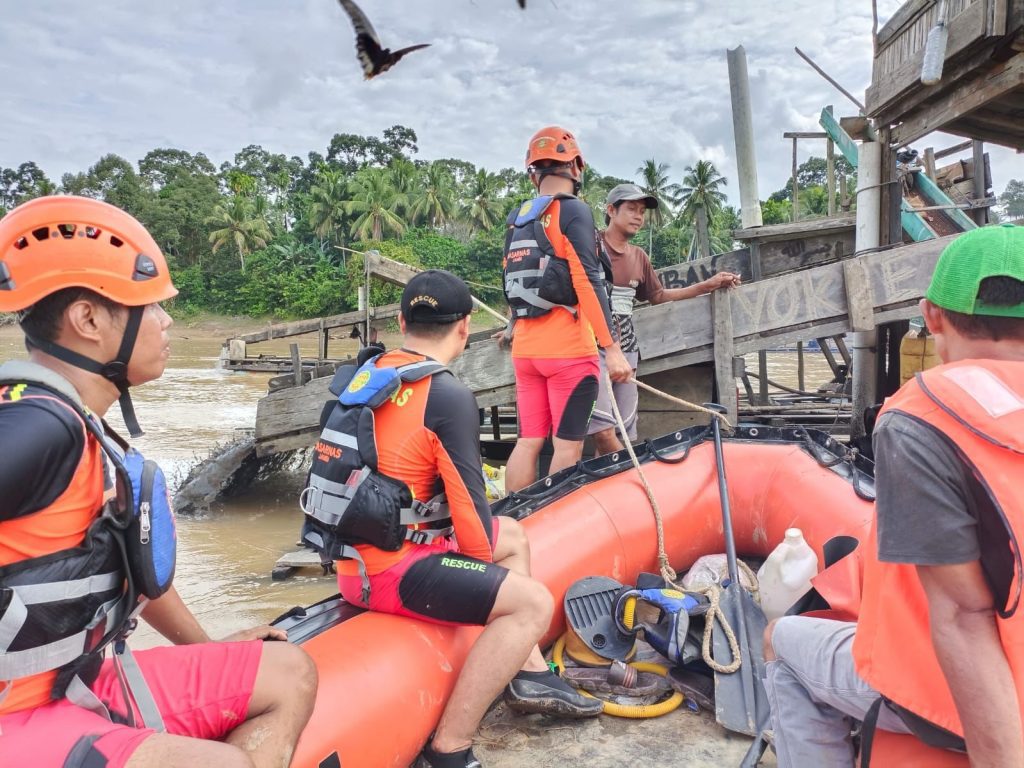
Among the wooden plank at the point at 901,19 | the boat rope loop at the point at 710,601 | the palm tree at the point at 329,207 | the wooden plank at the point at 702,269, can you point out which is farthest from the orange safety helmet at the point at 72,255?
the palm tree at the point at 329,207

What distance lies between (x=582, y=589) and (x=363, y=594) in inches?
43.5

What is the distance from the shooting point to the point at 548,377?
12.9 ft

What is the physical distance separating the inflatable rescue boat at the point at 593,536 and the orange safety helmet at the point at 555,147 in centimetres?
167

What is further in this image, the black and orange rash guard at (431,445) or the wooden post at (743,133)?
the wooden post at (743,133)

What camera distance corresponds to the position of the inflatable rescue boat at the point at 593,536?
6.83 feet

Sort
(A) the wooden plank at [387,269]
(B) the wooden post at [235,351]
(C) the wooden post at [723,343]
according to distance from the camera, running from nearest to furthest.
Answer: (C) the wooden post at [723,343] < (A) the wooden plank at [387,269] < (B) the wooden post at [235,351]

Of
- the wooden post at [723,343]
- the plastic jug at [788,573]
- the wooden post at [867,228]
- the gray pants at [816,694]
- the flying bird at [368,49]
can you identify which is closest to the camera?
the flying bird at [368,49]

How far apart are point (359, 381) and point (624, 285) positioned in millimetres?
2875

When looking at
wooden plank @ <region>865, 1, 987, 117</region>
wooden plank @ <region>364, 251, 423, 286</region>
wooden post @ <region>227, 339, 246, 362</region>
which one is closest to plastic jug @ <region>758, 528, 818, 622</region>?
wooden plank @ <region>865, 1, 987, 117</region>

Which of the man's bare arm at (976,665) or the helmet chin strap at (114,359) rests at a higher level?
the helmet chin strap at (114,359)

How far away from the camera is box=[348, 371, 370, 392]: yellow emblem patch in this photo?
230cm

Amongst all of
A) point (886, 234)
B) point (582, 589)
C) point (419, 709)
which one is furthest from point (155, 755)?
point (886, 234)

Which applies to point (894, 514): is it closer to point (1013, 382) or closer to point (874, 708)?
point (1013, 382)

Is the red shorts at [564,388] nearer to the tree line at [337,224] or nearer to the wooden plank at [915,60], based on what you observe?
the wooden plank at [915,60]
